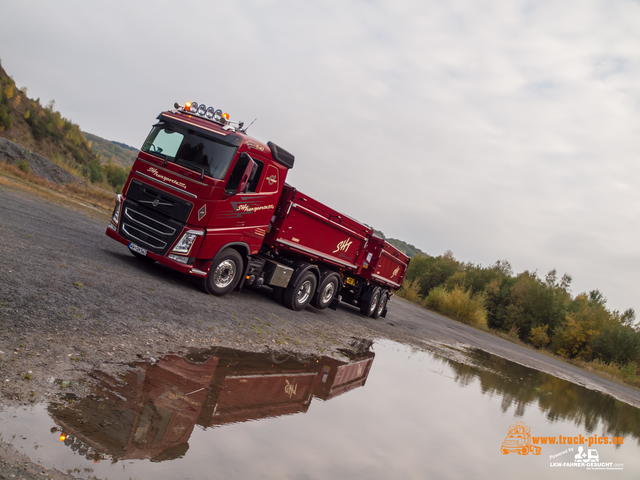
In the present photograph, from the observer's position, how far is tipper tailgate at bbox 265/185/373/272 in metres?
10.8

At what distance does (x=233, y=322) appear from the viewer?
8195 millimetres

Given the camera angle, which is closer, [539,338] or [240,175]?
[240,175]

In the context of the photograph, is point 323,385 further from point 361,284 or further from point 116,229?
point 361,284

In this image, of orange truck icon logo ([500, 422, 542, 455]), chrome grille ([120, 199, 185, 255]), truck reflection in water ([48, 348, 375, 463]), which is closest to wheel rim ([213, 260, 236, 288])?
chrome grille ([120, 199, 185, 255])

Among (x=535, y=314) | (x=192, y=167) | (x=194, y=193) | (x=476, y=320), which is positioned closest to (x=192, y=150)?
(x=192, y=167)

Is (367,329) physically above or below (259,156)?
below

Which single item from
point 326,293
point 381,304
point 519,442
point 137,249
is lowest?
point 519,442

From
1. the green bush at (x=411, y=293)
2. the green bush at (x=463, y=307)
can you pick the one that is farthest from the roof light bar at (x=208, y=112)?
the green bush at (x=411, y=293)

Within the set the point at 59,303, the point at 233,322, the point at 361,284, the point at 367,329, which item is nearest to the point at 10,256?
the point at 59,303

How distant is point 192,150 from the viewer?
30.1ft

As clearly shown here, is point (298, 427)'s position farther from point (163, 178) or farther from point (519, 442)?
point (163, 178)

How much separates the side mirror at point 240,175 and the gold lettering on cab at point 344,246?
4597 mm

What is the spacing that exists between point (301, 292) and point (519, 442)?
22.3 feet

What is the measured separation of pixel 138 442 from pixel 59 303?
3.02m
